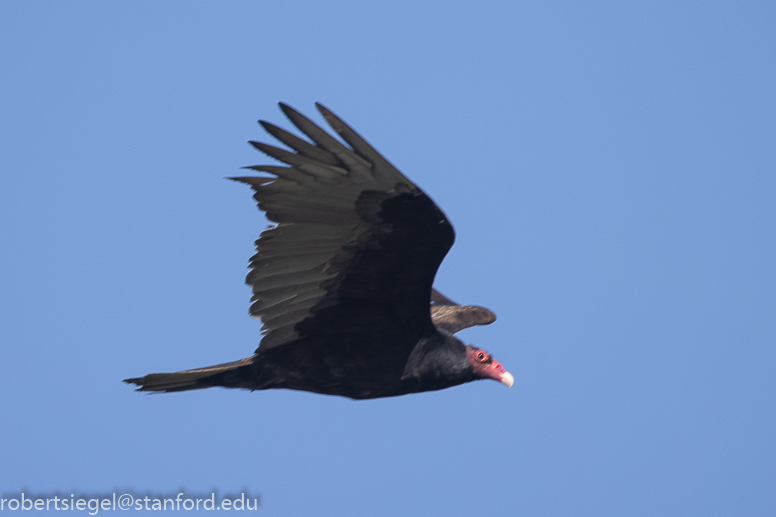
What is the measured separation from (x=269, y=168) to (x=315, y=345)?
130cm

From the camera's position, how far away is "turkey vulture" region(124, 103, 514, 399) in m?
4.42

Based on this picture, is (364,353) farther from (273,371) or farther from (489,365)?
(489,365)

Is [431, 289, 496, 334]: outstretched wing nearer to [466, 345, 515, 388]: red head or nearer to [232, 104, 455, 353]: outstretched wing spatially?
[466, 345, 515, 388]: red head

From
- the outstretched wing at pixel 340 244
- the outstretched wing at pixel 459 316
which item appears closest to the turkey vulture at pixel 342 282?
the outstretched wing at pixel 340 244

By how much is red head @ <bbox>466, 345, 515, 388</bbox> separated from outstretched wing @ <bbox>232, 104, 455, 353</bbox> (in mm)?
491

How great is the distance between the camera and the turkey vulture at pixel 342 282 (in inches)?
174

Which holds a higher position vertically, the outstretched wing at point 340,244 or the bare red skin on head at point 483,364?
the outstretched wing at point 340,244

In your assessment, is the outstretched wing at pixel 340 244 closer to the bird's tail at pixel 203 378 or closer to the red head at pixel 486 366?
the bird's tail at pixel 203 378

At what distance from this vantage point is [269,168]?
443cm

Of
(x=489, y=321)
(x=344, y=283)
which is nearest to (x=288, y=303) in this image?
(x=344, y=283)

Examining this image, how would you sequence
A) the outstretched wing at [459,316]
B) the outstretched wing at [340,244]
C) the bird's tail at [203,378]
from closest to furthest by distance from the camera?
the outstretched wing at [340,244] → the bird's tail at [203,378] → the outstretched wing at [459,316]

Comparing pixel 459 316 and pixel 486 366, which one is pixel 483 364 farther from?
pixel 459 316

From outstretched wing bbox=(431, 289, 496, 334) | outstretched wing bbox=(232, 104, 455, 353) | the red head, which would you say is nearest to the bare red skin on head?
the red head

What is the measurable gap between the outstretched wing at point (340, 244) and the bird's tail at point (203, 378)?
0.21m
